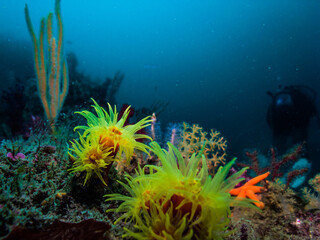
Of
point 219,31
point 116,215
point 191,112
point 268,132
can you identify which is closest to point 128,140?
point 116,215

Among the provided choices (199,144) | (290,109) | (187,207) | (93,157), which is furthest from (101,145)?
(290,109)

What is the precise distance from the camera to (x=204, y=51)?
78.2m

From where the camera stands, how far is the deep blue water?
4816cm

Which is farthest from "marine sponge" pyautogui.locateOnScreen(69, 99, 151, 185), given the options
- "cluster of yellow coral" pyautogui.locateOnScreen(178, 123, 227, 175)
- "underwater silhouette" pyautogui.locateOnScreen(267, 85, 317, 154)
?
"underwater silhouette" pyautogui.locateOnScreen(267, 85, 317, 154)

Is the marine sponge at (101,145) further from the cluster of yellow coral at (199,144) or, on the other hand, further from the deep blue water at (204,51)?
the deep blue water at (204,51)

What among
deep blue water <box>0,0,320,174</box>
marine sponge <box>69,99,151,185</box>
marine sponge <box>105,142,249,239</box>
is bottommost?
marine sponge <box>105,142,249,239</box>

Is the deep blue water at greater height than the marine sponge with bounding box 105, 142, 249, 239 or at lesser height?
greater

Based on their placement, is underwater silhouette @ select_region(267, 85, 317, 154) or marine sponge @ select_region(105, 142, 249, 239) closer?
marine sponge @ select_region(105, 142, 249, 239)

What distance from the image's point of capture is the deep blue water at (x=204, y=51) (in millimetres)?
48156

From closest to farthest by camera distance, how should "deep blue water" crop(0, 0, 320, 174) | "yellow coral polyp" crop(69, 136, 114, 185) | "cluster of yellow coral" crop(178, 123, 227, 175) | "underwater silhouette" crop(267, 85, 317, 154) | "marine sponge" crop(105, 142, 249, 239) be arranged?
"marine sponge" crop(105, 142, 249, 239) → "yellow coral polyp" crop(69, 136, 114, 185) → "cluster of yellow coral" crop(178, 123, 227, 175) → "underwater silhouette" crop(267, 85, 317, 154) → "deep blue water" crop(0, 0, 320, 174)

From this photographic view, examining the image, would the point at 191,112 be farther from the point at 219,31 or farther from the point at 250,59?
the point at 219,31

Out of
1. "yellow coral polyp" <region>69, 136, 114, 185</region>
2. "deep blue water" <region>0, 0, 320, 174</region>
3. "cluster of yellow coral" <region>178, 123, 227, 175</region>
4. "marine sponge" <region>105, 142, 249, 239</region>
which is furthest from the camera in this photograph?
"deep blue water" <region>0, 0, 320, 174</region>

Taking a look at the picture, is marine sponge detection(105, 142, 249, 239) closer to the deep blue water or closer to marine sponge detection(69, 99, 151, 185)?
marine sponge detection(69, 99, 151, 185)

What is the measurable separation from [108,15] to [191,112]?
67.2m
